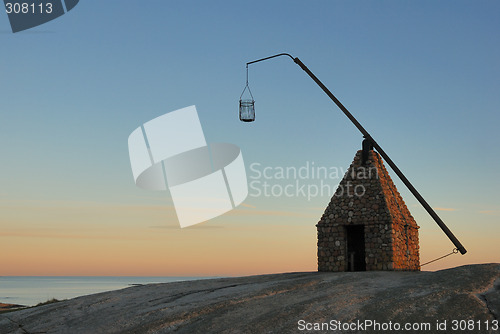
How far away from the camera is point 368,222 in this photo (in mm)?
23625

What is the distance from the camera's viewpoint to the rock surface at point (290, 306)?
13.5m

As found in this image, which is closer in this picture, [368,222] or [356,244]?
[368,222]

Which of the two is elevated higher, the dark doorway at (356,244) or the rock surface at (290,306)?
the dark doorway at (356,244)

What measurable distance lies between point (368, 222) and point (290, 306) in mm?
9774

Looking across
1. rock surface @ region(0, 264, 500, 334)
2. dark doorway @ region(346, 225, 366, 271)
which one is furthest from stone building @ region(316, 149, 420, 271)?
rock surface @ region(0, 264, 500, 334)

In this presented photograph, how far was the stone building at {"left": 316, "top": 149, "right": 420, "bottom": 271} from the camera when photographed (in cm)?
2312

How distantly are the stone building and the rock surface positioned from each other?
3829 millimetres

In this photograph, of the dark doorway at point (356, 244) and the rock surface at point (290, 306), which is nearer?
the rock surface at point (290, 306)

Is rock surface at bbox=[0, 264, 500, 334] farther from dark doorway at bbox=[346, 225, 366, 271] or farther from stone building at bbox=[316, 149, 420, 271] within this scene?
dark doorway at bbox=[346, 225, 366, 271]

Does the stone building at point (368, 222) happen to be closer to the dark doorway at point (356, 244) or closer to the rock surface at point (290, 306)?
the dark doorway at point (356, 244)

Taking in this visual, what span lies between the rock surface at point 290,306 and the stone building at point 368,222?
3.83 m

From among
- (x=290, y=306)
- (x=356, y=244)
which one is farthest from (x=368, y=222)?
(x=290, y=306)

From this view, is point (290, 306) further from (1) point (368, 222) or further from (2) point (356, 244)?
(2) point (356, 244)

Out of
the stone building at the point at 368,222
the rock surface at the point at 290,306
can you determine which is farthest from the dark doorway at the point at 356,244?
the rock surface at the point at 290,306
